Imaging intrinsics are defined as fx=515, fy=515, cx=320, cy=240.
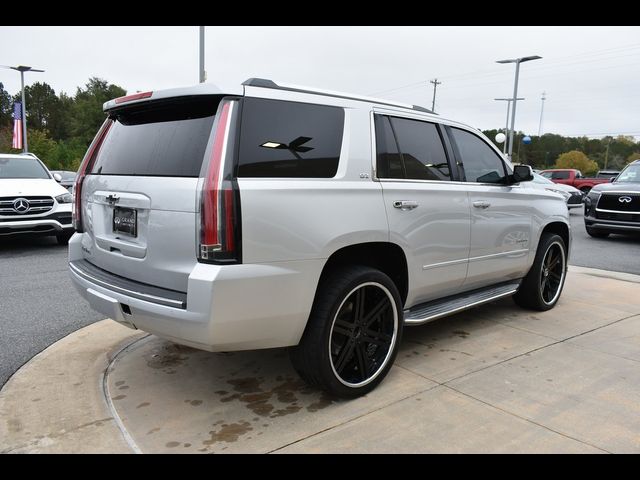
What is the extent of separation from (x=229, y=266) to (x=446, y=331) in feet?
8.74

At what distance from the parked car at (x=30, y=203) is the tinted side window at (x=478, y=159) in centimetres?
710

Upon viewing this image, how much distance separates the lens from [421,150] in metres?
3.86

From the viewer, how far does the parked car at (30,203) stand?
829 centimetres

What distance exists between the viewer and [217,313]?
257 centimetres

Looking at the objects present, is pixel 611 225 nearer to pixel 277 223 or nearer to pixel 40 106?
pixel 277 223

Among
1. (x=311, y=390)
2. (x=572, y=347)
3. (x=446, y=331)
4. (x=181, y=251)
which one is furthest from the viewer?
(x=446, y=331)

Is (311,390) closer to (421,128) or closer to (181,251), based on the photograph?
(181,251)

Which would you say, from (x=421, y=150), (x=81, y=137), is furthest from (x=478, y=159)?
(x=81, y=137)

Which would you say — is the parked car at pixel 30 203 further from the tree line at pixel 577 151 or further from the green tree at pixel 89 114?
the tree line at pixel 577 151

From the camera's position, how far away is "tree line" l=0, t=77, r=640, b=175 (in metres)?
38.6

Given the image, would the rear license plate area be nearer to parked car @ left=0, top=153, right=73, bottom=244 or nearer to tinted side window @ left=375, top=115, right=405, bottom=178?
tinted side window @ left=375, top=115, right=405, bottom=178

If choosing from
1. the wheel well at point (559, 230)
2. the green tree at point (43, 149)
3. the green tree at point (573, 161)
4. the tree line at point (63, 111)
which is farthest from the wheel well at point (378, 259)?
the green tree at point (573, 161)

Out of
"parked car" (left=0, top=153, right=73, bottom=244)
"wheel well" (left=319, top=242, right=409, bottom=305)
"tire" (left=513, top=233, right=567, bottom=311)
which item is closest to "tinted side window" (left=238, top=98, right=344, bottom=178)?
"wheel well" (left=319, top=242, right=409, bottom=305)
